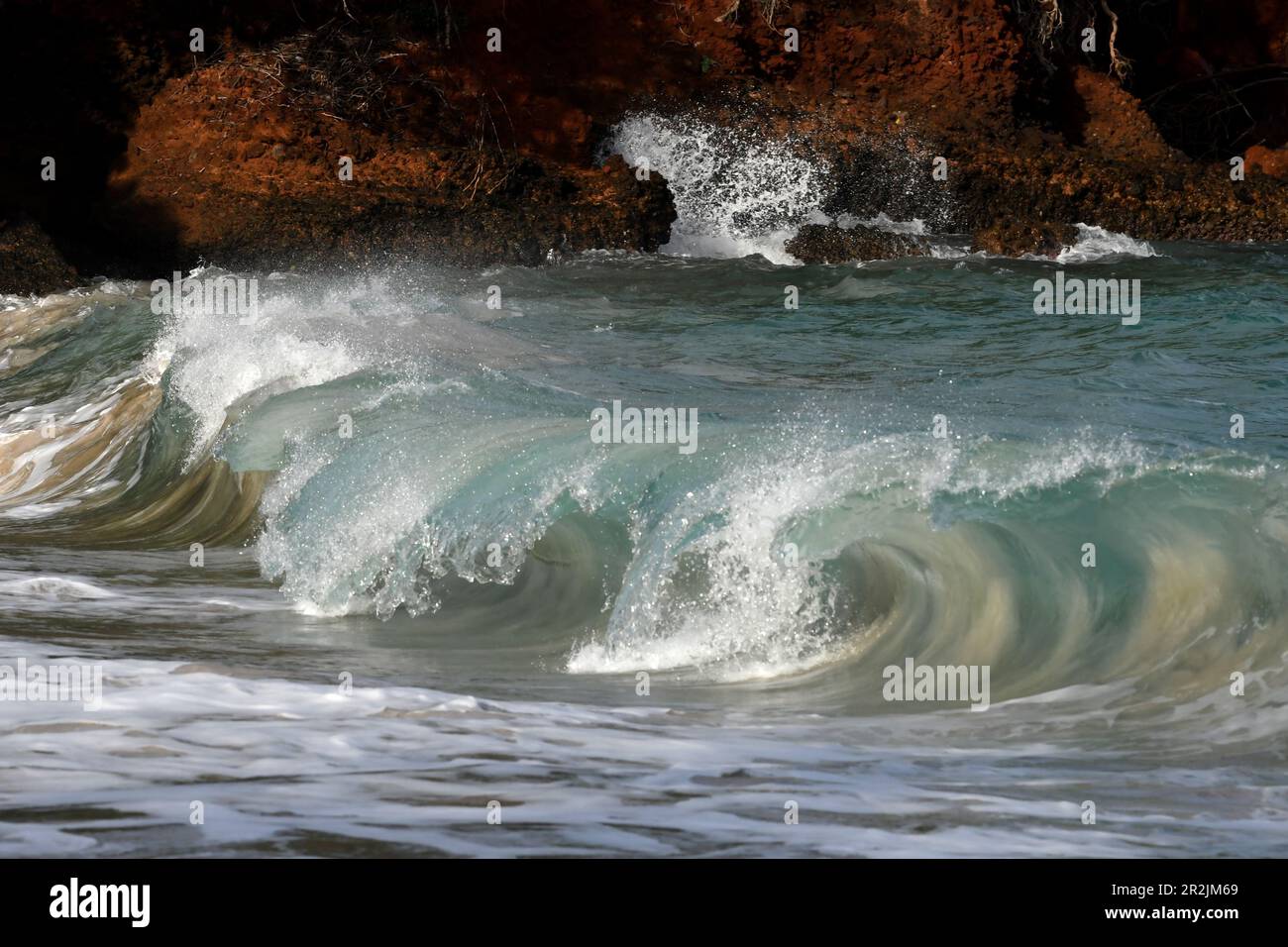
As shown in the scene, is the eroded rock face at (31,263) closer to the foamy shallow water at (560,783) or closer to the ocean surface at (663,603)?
the ocean surface at (663,603)

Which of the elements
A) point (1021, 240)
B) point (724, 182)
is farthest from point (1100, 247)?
point (724, 182)

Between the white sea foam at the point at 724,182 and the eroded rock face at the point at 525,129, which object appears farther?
the white sea foam at the point at 724,182

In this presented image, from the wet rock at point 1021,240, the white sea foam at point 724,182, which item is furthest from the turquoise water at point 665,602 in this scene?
the white sea foam at point 724,182

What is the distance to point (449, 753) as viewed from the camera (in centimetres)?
395

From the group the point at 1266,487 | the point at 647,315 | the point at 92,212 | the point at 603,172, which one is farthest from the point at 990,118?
the point at 1266,487

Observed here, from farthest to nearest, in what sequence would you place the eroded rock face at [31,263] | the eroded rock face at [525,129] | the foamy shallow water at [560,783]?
the eroded rock face at [525,129] → the eroded rock face at [31,263] → the foamy shallow water at [560,783]

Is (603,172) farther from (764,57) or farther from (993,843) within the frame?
(993,843)

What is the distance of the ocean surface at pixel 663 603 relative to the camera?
3459 mm

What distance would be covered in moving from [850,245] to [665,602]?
11128 mm
